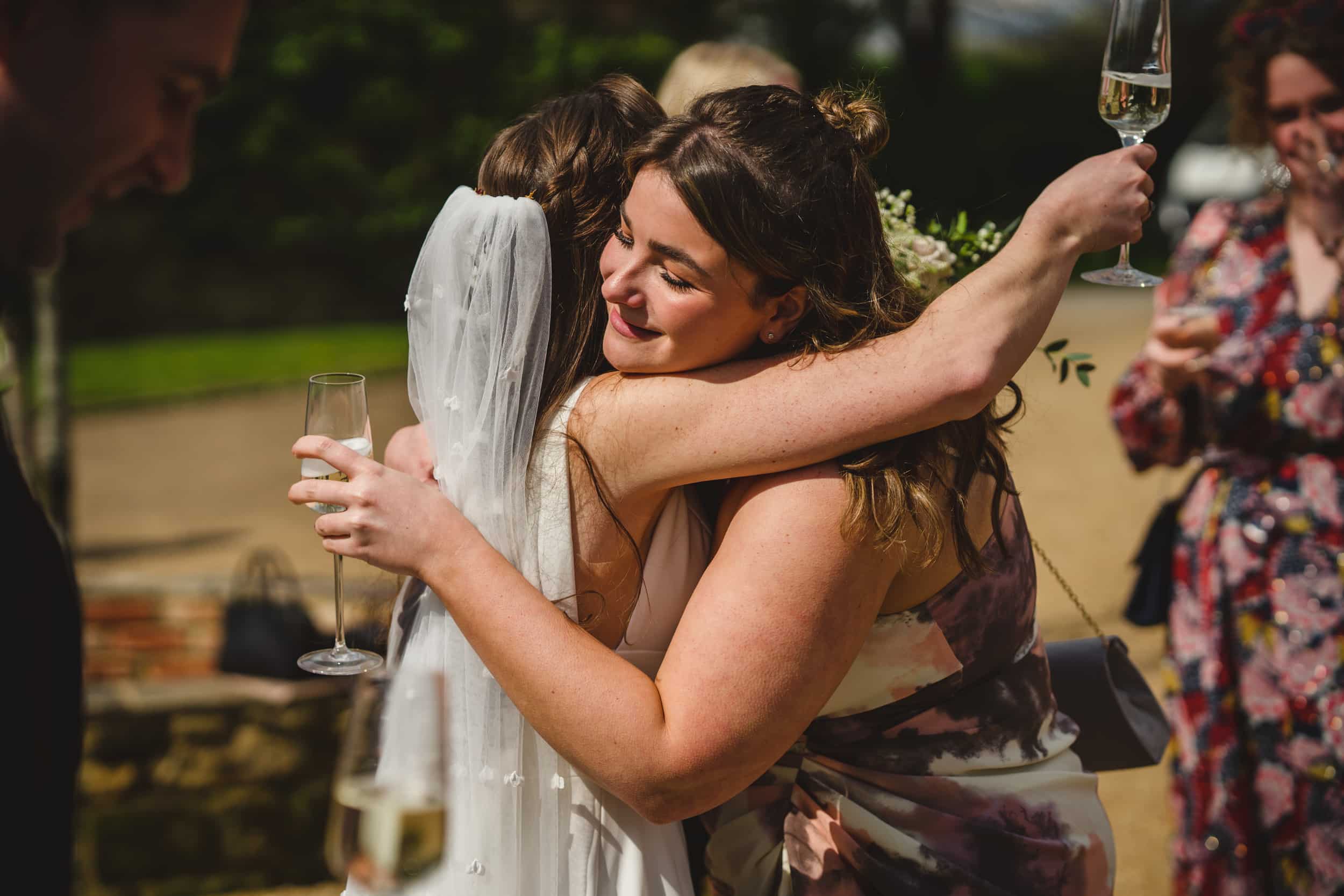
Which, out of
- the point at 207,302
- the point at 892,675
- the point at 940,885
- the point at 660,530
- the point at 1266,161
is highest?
the point at 1266,161

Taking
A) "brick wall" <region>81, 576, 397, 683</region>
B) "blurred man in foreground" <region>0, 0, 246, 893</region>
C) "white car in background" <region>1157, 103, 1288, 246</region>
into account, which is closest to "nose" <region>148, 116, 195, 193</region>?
"blurred man in foreground" <region>0, 0, 246, 893</region>

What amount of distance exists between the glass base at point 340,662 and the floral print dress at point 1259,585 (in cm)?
245

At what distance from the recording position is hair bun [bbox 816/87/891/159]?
216cm

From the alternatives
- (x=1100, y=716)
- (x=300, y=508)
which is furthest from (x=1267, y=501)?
(x=300, y=508)

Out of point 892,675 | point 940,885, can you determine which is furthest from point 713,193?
point 940,885

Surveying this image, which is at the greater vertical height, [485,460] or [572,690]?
[485,460]

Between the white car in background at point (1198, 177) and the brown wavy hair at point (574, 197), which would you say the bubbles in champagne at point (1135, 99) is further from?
the white car in background at point (1198, 177)

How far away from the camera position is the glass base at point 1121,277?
2514 millimetres

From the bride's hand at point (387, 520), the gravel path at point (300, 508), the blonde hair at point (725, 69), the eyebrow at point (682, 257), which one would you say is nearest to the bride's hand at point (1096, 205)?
the eyebrow at point (682, 257)

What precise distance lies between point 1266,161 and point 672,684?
2.96 m

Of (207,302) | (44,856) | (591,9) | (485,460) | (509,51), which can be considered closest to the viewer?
(44,856)

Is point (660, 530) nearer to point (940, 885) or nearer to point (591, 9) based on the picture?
point (940, 885)

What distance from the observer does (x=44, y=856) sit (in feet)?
3.83

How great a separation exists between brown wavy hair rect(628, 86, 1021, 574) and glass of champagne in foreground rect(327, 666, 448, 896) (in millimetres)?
752
